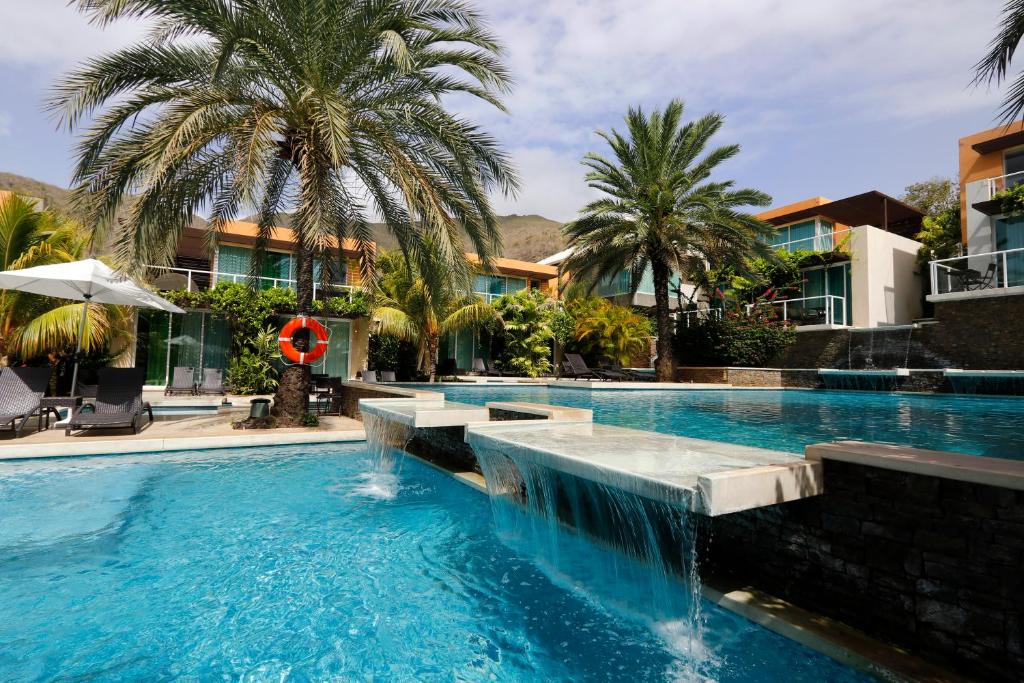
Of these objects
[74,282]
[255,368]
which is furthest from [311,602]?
[255,368]

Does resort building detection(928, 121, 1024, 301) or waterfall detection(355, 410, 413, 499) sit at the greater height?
resort building detection(928, 121, 1024, 301)

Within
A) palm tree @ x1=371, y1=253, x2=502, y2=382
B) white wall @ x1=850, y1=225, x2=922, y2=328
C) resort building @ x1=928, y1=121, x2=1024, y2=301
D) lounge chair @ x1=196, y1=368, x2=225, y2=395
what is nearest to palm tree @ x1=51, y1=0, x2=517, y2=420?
lounge chair @ x1=196, y1=368, x2=225, y2=395

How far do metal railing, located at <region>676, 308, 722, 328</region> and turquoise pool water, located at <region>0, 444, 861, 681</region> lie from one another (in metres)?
19.3

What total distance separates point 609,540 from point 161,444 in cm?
684

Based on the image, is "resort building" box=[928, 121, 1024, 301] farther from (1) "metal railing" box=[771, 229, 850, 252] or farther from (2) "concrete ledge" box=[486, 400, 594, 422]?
(2) "concrete ledge" box=[486, 400, 594, 422]

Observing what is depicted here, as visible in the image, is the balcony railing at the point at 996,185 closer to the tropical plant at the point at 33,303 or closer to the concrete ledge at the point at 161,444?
the concrete ledge at the point at 161,444

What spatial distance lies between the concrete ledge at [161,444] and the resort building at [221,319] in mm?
7363

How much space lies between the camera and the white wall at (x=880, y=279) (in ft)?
69.9

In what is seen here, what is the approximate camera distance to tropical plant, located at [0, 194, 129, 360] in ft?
36.8

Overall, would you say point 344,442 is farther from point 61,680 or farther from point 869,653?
point 869,653

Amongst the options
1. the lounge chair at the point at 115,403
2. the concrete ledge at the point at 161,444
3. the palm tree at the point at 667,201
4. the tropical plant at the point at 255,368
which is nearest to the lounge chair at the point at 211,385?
the tropical plant at the point at 255,368

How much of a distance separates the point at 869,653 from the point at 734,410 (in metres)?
9.86

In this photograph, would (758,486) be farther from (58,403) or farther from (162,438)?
(58,403)

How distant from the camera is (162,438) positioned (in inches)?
309
